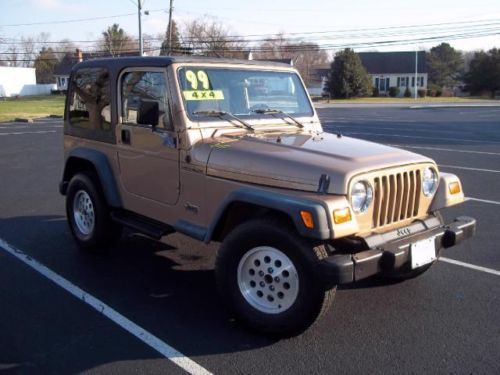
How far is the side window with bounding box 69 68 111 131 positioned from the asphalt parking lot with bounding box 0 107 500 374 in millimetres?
1411

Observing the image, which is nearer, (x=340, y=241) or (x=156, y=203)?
(x=340, y=241)

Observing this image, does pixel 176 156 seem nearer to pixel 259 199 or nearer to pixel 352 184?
pixel 259 199

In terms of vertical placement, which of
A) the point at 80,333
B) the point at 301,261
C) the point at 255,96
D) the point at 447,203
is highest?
the point at 255,96

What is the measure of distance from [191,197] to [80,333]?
1358 millimetres

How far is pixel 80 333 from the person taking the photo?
3.86 meters

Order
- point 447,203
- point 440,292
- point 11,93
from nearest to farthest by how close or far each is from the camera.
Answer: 1. point 447,203
2. point 440,292
3. point 11,93

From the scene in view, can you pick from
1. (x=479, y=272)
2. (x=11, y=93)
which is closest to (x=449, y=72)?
(x=11, y=93)

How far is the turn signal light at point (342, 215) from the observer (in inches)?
134

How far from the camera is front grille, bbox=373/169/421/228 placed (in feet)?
12.2

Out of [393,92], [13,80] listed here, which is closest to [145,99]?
[393,92]

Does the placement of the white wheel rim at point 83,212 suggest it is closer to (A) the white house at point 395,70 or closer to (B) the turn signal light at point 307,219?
(B) the turn signal light at point 307,219

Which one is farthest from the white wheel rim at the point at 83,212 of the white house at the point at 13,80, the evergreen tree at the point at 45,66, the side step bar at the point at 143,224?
the evergreen tree at the point at 45,66

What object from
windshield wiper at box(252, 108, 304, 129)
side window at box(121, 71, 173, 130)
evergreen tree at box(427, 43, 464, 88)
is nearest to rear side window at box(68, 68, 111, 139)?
side window at box(121, 71, 173, 130)

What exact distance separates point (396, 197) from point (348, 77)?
5688 centimetres
